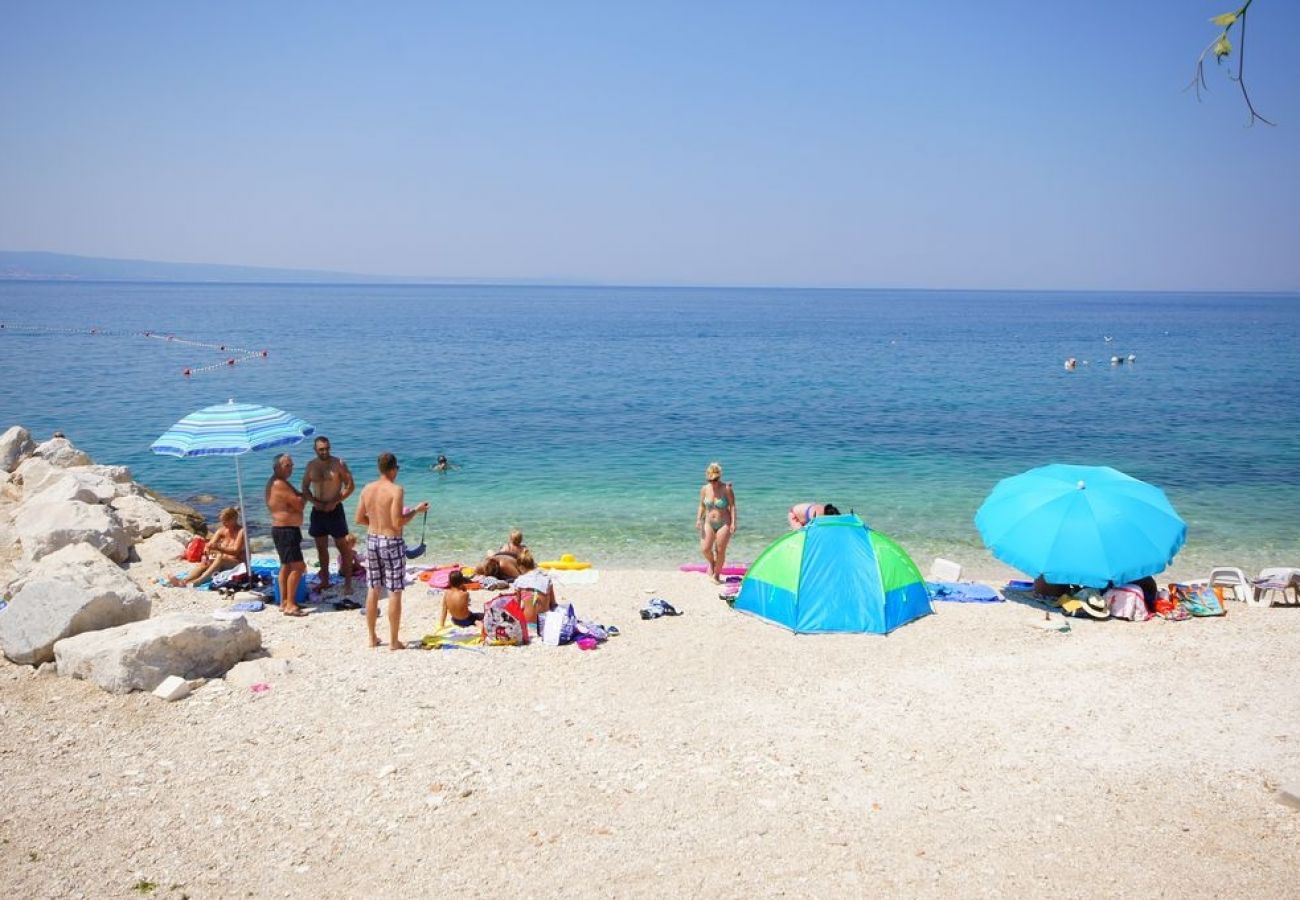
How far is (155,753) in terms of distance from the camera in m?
7.18

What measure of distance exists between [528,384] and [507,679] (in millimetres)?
34502

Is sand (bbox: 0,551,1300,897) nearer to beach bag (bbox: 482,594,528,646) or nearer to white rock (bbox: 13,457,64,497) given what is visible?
beach bag (bbox: 482,594,528,646)

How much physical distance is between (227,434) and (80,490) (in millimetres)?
5908

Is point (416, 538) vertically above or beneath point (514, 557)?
beneath

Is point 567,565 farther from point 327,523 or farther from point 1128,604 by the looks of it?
point 1128,604

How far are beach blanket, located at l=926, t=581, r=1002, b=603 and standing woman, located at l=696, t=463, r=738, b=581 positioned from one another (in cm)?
292

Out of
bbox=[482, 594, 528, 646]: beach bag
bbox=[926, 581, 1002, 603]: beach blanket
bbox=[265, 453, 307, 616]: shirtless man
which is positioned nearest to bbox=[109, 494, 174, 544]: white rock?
bbox=[265, 453, 307, 616]: shirtless man

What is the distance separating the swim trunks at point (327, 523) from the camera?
1142 cm

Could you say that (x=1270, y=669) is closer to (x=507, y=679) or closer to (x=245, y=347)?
(x=507, y=679)

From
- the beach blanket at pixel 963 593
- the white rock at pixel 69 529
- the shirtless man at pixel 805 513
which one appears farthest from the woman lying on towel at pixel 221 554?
the beach blanket at pixel 963 593

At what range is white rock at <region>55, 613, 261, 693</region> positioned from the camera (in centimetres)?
811

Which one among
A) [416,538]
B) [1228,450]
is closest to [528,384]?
[416,538]

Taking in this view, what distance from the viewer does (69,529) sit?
12.9 m

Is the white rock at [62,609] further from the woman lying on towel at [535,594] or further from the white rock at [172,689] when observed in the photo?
the woman lying on towel at [535,594]
